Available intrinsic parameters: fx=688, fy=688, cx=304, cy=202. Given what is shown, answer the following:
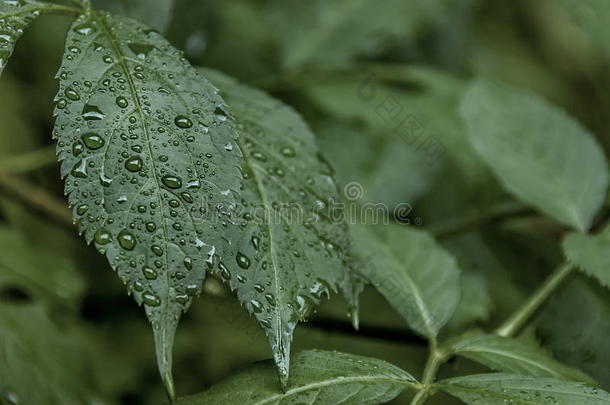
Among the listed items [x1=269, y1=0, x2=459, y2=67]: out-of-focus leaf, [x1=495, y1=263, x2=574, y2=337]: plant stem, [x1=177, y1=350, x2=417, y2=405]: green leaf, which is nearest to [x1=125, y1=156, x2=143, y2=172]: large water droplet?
[x1=177, y1=350, x2=417, y2=405]: green leaf

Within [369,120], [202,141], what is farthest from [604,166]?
[202,141]

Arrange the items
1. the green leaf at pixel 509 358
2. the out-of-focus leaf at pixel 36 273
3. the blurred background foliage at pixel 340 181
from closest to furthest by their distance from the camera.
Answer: the green leaf at pixel 509 358, the blurred background foliage at pixel 340 181, the out-of-focus leaf at pixel 36 273

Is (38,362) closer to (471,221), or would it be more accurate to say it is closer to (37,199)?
(37,199)

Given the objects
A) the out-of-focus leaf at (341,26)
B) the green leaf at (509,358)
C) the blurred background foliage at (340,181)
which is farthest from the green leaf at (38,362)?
the out-of-focus leaf at (341,26)

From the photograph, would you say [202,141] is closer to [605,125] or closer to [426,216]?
[426,216]

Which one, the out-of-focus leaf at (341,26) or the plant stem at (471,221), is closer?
the plant stem at (471,221)

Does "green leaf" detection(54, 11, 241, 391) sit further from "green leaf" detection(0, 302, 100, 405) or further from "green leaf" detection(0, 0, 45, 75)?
"green leaf" detection(0, 302, 100, 405)

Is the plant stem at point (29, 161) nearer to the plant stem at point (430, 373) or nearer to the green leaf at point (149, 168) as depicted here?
the green leaf at point (149, 168)
